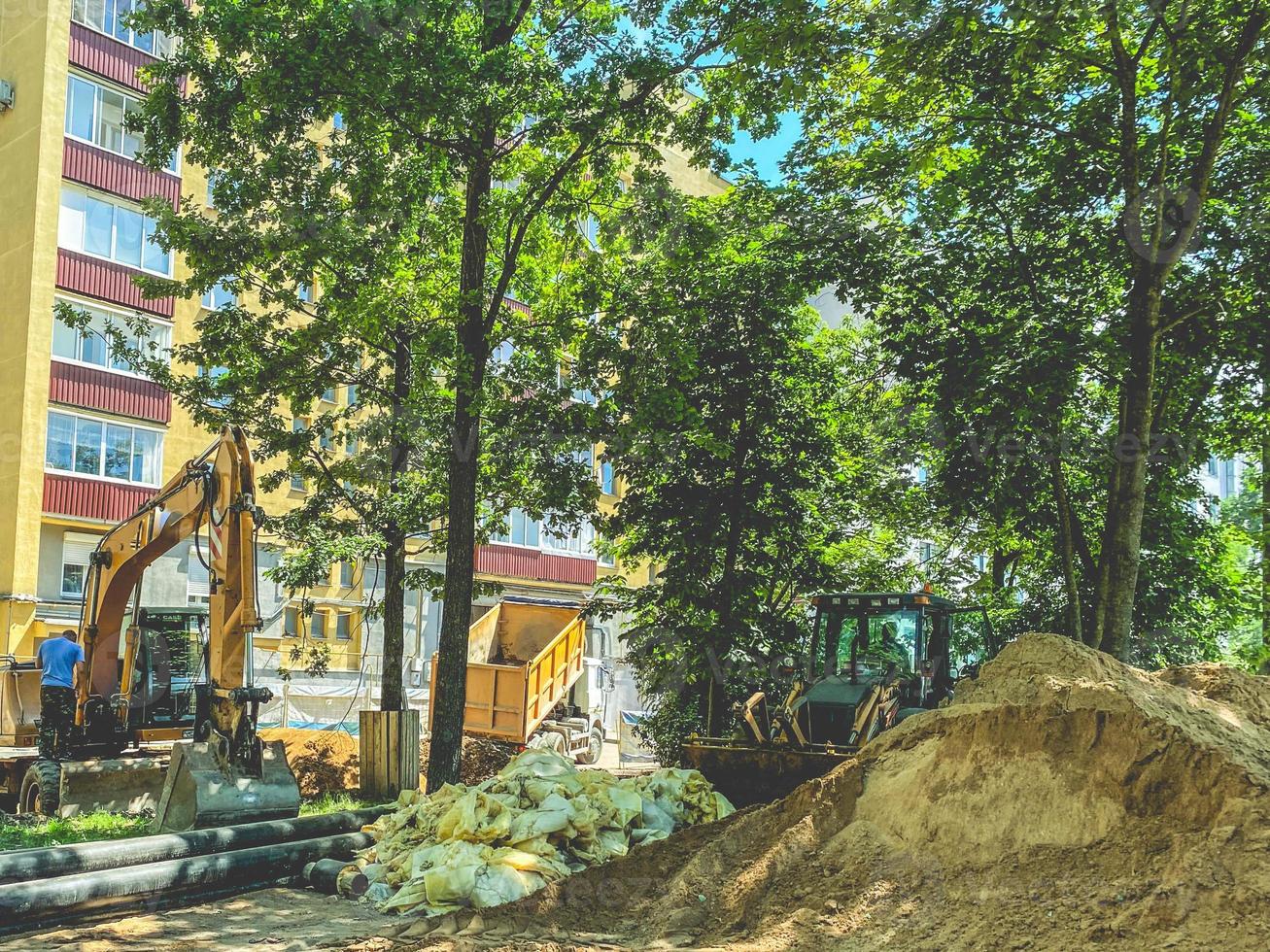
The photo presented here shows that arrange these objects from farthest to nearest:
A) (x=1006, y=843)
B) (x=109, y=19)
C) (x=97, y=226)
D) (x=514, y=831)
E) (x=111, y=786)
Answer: (x=109, y=19), (x=97, y=226), (x=111, y=786), (x=514, y=831), (x=1006, y=843)

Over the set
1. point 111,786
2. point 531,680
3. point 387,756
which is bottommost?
point 111,786

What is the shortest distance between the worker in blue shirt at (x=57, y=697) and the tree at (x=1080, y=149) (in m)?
11.8

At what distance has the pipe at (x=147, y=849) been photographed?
870cm

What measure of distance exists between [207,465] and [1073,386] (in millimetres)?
10237

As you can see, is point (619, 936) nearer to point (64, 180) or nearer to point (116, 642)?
point (116, 642)

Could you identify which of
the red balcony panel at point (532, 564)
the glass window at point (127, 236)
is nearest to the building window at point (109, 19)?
the glass window at point (127, 236)

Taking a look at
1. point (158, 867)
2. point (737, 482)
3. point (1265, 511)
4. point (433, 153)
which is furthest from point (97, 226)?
point (1265, 511)

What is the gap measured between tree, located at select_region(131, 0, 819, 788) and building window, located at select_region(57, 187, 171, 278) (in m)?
14.7

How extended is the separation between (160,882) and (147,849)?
0.60m

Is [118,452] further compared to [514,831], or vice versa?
[118,452]

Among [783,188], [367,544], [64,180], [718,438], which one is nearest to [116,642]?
[367,544]

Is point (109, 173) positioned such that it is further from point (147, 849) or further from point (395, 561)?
point (147, 849)

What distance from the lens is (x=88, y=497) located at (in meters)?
26.7

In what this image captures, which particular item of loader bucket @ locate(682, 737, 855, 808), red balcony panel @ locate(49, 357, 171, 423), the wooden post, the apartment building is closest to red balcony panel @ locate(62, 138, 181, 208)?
the apartment building
